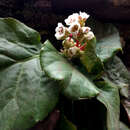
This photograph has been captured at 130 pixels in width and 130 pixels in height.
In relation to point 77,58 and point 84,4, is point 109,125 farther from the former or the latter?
point 84,4

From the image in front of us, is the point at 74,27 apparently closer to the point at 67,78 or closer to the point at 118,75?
the point at 67,78

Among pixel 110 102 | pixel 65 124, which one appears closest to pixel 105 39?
pixel 110 102

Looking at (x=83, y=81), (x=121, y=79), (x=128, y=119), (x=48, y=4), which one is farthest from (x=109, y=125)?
(x=48, y=4)

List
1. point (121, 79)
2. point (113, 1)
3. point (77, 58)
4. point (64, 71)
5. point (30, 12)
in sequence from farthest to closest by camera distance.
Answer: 1. point (30, 12)
2. point (113, 1)
3. point (121, 79)
4. point (77, 58)
5. point (64, 71)

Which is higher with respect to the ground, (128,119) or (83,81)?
(83,81)

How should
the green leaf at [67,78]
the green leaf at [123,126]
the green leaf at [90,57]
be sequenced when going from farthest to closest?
the green leaf at [123,126]
the green leaf at [90,57]
the green leaf at [67,78]

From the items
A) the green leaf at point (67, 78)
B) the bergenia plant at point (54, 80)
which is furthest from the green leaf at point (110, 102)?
the green leaf at point (67, 78)

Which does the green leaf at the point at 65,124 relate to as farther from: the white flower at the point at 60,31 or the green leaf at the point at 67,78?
the white flower at the point at 60,31
